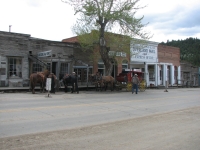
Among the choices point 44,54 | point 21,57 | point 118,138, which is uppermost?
point 44,54

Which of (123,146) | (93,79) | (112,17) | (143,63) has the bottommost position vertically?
(123,146)

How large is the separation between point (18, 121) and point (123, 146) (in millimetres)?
4474

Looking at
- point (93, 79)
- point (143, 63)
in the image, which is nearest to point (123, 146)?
point (93, 79)

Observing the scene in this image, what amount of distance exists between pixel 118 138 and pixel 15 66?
18.4m

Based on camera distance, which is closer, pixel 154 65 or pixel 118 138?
pixel 118 138

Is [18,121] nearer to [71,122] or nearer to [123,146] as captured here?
[71,122]

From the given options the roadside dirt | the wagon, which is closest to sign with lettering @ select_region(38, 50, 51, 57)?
the wagon

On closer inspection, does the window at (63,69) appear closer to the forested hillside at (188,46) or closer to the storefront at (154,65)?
the storefront at (154,65)

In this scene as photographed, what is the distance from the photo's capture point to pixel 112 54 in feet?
90.0

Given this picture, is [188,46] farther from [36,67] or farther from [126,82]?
[36,67]

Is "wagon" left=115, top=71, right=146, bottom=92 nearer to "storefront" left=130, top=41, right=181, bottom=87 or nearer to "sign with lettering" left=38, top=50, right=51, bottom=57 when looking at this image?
"sign with lettering" left=38, top=50, right=51, bottom=57

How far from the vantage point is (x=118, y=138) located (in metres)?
7.11

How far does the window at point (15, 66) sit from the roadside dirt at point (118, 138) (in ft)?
53.9

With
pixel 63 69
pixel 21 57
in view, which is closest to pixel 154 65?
pixel 63 69
